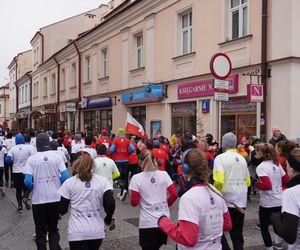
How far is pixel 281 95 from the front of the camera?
11453 millimetres

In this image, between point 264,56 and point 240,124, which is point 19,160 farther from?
point 264,56

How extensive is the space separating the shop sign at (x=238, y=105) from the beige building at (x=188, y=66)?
0.03m

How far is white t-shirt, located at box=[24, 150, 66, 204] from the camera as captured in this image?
5.55 metres

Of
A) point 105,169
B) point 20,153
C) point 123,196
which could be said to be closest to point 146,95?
point 123,196

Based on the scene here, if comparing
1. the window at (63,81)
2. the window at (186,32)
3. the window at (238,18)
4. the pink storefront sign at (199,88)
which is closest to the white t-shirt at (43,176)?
the pink storefront sign at (199,88)

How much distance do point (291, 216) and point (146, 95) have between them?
15.5 meters

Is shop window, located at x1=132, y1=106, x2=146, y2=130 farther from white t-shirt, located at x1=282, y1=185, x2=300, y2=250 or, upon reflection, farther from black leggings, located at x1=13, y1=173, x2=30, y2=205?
white t-shirt, located at x1=282, y1=185, x2=300, y2=250

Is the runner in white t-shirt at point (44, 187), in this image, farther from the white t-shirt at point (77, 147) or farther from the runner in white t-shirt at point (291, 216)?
the white t-shirt at point (77, 147)

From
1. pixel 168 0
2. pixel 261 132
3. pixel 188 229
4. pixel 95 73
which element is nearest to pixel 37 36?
Answer: pixel 95 73

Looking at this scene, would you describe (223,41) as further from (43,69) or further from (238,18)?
(43,69)

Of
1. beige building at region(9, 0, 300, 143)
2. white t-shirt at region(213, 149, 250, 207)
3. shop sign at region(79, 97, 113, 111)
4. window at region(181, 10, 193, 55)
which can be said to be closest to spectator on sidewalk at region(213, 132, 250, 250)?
white t-shirt at region(213, 149, 250, 207)

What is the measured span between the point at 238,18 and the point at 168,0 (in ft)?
14.9

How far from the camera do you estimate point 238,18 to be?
13.4 m

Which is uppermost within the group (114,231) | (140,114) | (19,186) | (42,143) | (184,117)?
(140,114)
